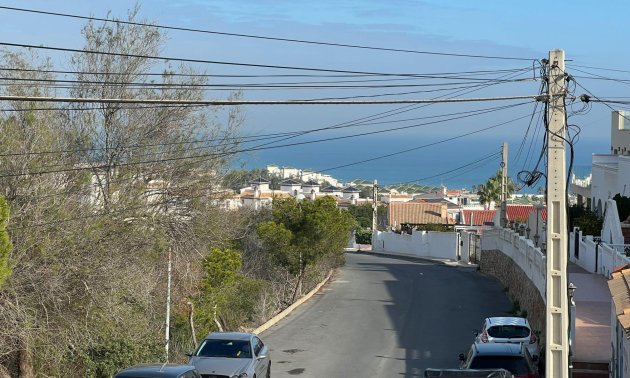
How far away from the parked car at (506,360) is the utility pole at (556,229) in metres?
3.86

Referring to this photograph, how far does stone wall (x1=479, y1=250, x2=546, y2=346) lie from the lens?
26.9 meters

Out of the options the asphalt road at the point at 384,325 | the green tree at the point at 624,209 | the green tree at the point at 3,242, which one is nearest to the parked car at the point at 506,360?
the asphalt road at the point at 384,325

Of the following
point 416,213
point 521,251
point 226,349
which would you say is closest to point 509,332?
point 226,349

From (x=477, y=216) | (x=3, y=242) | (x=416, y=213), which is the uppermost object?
(x=416, y=213)

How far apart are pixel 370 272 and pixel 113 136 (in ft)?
86.7

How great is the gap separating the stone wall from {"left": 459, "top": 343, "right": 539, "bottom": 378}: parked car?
199 inches

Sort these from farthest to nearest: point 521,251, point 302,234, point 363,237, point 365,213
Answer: point 365,213
point 363,237
point 302,234
point 521,251

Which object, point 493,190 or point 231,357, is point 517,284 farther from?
point 493,190

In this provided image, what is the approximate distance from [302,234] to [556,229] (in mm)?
26675

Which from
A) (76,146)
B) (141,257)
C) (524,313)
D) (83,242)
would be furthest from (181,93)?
(524,313)

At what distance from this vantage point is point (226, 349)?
66.5 feet

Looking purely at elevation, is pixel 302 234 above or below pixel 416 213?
below

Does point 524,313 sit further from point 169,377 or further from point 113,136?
point 169,377

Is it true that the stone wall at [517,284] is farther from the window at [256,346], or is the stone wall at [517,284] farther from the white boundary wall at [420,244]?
the white boundary wall at [420,244]
